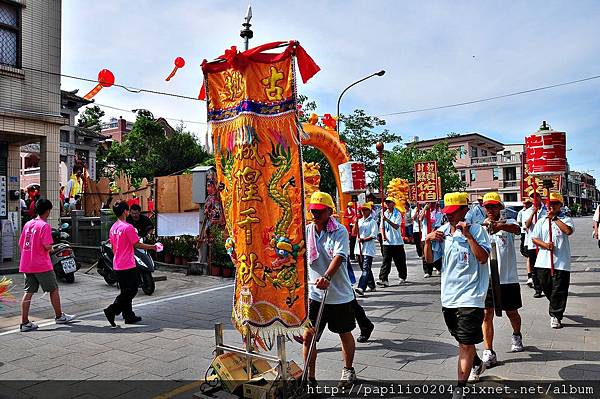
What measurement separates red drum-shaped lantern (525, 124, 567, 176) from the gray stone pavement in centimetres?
212

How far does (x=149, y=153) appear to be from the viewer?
105 feet

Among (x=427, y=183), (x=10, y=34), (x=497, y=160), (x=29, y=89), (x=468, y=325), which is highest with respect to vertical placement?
(x=497, y=160)

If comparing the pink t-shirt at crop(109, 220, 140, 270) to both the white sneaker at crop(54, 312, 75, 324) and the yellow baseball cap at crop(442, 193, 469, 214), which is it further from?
the yellow baseball cap at crop(442, 193, 469, 214)

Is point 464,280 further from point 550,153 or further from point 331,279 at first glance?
point 550,153

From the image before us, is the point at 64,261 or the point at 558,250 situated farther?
the point at 64,261

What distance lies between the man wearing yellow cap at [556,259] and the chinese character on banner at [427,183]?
5.11 m

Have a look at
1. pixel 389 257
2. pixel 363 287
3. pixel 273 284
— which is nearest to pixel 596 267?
pixel 389 257

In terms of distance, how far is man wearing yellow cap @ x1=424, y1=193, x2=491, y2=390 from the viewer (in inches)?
143

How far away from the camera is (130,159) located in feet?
108

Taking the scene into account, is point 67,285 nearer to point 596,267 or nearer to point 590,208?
point 596,267

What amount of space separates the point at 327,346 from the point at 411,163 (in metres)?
30.3

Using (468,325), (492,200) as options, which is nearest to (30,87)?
(492,200)

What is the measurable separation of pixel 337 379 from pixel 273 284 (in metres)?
1.32

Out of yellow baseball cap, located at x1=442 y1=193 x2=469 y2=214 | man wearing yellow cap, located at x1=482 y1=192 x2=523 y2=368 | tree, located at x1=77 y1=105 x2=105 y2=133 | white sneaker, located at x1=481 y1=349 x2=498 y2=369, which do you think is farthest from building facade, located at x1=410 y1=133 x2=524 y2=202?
yellow baseball cap, located at x1=442 y1=193 x2=469 y2=214
